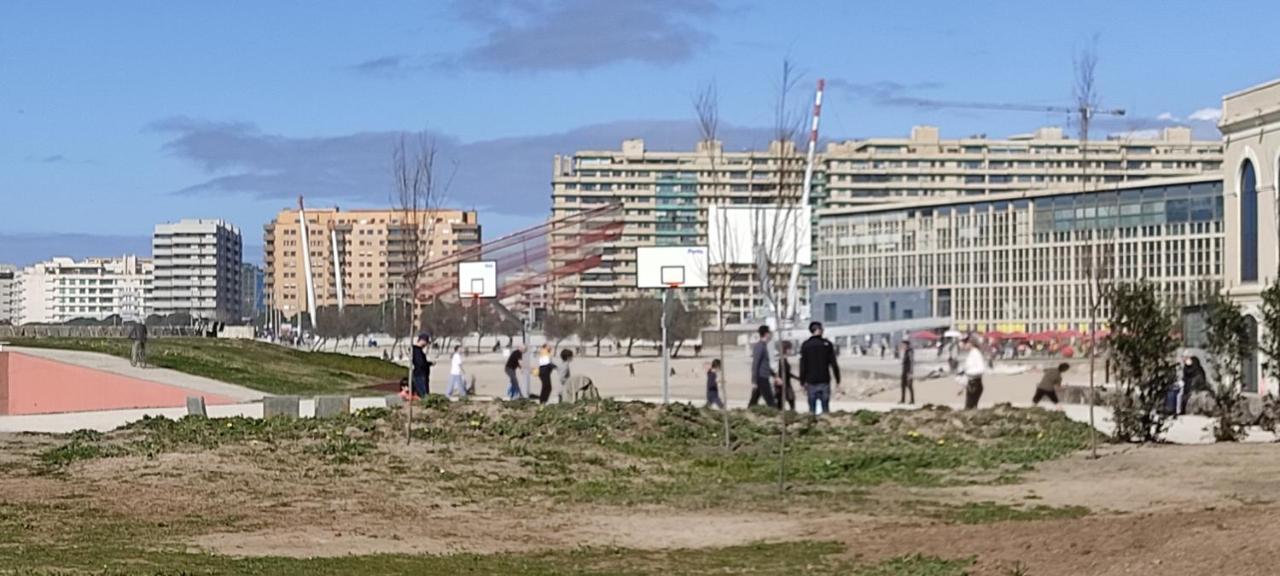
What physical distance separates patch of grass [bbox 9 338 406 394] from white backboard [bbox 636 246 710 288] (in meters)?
10.6

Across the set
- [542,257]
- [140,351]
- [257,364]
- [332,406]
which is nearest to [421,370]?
[332,406]

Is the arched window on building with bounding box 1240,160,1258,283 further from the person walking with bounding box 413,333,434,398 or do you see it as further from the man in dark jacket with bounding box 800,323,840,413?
the person walking with bounding box 413,333,434,398

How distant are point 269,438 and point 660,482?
6098 mm

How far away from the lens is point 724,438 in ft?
84.5

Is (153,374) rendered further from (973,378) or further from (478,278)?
(973,378)

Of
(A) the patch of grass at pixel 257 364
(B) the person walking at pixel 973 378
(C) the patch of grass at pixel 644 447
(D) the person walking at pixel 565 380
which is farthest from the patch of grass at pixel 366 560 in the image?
(A) the patch of grass at pixel 257 364

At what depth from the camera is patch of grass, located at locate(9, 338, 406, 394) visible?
50.7 meters

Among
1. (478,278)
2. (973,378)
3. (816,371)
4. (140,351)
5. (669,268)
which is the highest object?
(478,278)

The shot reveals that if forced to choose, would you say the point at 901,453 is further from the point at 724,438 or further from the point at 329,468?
the point at 329,468

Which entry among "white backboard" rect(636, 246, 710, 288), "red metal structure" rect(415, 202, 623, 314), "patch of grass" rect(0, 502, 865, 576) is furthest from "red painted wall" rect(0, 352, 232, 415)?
"red metal structure" rect(415, 202, 623, 314)

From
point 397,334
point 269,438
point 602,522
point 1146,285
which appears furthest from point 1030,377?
point 397,334

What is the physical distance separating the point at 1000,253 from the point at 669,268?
9224cm

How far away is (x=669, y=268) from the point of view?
42.4 meters

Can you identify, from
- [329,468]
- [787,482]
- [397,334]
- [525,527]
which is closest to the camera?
[525,527]
